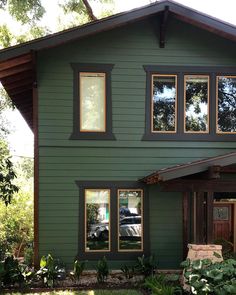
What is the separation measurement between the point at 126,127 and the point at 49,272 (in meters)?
3.78

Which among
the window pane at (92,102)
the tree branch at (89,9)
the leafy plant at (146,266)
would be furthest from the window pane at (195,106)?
the tree branch at (89,9)

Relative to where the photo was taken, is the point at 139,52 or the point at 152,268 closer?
the point at 152,268

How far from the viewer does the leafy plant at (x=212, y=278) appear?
672 centimetres

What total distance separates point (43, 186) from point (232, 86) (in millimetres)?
5239

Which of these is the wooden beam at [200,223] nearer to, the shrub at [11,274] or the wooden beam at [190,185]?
the wooden beam at [190,185]

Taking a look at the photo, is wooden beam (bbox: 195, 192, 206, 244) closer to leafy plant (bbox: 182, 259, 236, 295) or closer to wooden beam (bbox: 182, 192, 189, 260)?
leafy plant (bbox: 182, 259, 236, 295)

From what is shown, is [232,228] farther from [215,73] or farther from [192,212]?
[215,73]

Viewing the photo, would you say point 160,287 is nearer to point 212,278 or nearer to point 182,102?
point 212,278

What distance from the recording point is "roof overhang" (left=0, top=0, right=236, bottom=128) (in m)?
9.66

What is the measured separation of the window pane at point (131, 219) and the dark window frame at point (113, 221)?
0.10 metres

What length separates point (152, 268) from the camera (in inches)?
389

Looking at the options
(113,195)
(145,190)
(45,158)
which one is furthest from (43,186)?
(145,190)

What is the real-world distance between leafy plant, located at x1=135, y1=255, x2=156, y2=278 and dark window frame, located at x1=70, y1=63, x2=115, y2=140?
115 inches

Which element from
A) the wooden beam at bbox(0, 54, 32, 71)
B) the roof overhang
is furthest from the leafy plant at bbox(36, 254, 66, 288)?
the wooden beam at bbox(0, 54, 32, 71)
